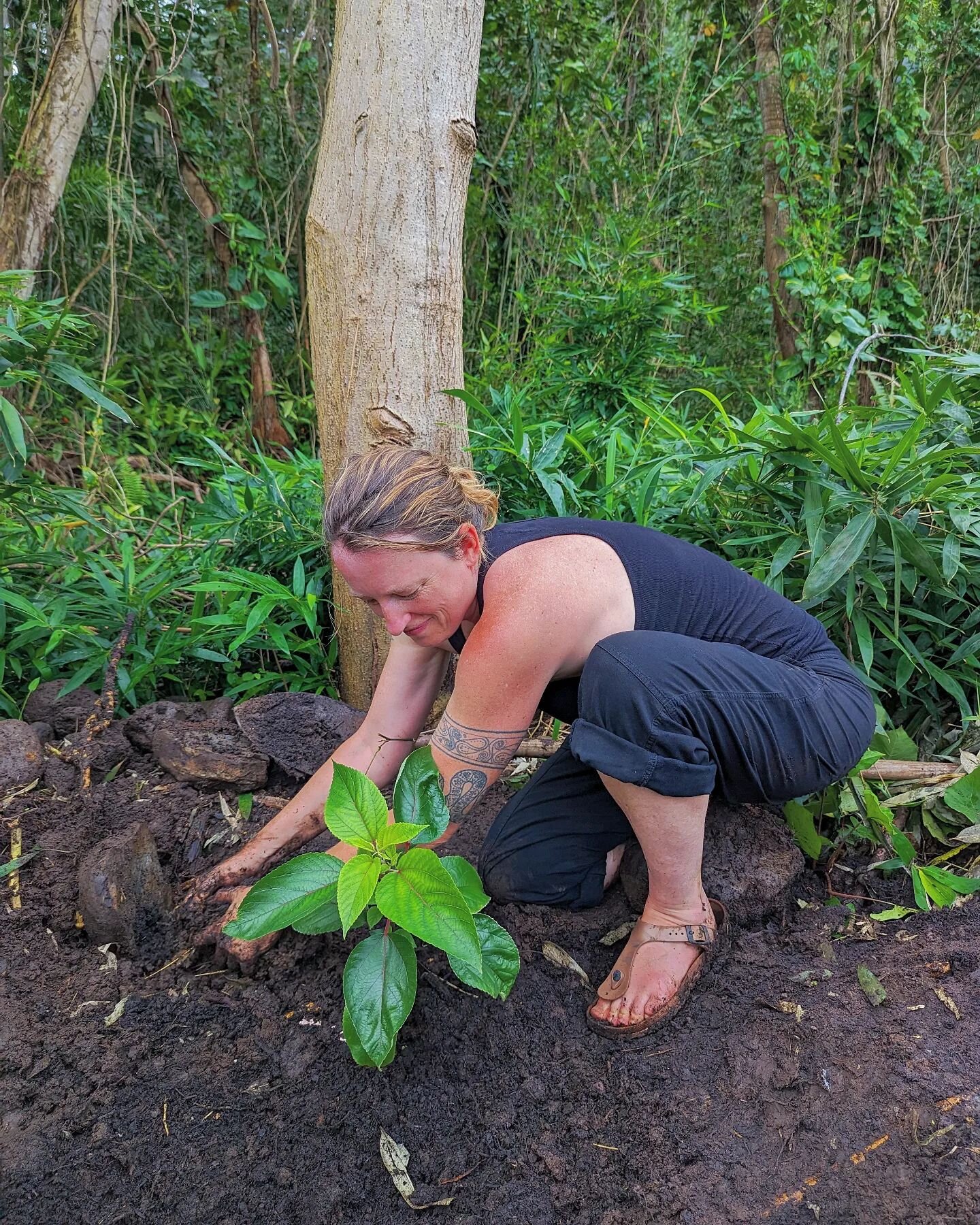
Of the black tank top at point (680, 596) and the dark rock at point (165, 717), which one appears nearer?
the black tank top at point (680, 596)

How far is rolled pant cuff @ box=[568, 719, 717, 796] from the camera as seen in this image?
4.42ft

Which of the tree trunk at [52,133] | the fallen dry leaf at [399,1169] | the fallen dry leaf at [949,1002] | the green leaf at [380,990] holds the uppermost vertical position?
the tree trunk at [52,133]

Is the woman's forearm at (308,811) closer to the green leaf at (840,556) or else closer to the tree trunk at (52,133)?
the green leaf at (840,556)

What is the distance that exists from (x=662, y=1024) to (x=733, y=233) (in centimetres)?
504

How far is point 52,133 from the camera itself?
127 inches

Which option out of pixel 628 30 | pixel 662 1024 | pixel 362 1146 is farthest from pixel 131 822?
pixel 628 30

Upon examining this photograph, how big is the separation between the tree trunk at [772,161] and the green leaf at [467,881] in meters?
3.72

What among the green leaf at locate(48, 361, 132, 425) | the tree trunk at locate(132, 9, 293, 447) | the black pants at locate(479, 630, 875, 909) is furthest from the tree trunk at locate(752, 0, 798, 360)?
the green leaf at locate(48, 361, 132, 425)

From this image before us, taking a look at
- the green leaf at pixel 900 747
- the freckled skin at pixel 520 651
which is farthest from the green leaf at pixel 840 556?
the freckled skin at pixel 520 651

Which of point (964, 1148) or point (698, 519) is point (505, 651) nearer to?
point (964, 1148)

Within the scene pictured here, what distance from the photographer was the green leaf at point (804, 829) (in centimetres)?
175

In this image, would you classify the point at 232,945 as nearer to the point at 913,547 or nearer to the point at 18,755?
the point at 18,755


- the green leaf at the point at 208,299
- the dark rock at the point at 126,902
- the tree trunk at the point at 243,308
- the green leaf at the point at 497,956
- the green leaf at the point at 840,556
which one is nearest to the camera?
the green leaf at the point at 497,956

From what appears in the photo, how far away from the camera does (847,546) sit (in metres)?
1.87
